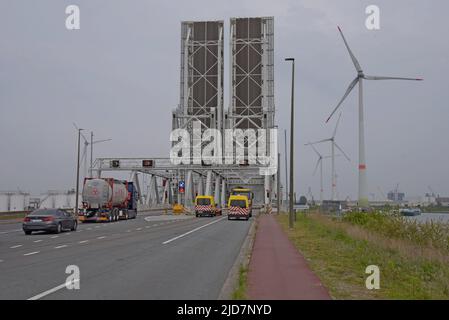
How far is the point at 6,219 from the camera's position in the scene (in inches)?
1724

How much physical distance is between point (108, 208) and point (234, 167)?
25.6 meters

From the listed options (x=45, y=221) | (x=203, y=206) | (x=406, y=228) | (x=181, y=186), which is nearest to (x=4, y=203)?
(x=181, y=186)

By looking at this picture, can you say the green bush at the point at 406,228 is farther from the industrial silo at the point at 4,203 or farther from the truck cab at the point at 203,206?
the industrial silo at the point at 4,203

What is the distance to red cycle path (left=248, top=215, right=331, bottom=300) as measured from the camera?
920cm

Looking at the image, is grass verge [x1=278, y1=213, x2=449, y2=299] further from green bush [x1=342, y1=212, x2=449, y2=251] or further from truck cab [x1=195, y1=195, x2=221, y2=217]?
truck cab [x1=195, y1=195, x2=221, y2=217]

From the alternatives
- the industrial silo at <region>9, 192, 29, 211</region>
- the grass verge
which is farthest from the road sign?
the grass verge

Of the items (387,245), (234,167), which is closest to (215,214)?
(234,167)

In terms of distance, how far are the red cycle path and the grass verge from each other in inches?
11.3

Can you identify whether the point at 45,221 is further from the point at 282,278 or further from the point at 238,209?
the point at 238,209

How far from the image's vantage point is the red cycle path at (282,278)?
9.20 metres

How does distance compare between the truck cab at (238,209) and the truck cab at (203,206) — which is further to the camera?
the truck cab at (203,206)

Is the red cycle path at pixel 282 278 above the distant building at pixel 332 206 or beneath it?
beneath

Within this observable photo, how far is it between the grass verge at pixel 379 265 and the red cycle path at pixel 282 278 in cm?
29

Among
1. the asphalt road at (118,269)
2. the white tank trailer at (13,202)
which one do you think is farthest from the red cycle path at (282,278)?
the white tank trailer at (13,202)
